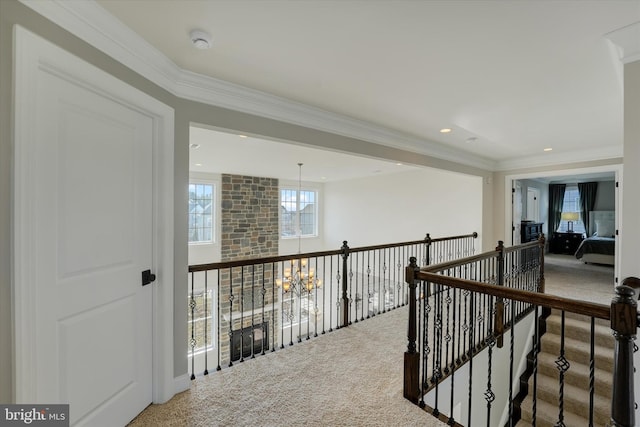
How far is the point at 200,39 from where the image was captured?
67.1 inches

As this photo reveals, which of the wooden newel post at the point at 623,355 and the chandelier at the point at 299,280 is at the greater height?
the wooden newel post at the point at 623,355

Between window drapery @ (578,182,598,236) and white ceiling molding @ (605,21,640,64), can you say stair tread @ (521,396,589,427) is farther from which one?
window drapery @ (578,182,598,236)

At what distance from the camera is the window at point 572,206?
8.86 metres

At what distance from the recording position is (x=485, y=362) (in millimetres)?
3525

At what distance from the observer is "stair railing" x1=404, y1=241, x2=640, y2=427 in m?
1.21

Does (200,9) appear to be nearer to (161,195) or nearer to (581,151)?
(161,195)

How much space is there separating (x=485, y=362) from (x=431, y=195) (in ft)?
12.4

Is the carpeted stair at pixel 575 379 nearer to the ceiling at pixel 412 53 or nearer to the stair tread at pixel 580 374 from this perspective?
the stair tread at pixel 580 374

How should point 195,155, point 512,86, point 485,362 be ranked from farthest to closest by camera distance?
point 195,155, point 485,362, point 512,86

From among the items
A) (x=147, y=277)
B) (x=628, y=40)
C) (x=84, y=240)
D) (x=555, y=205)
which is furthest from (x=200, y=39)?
(x=555, y=205)

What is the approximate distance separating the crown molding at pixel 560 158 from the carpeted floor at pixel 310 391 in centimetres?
447

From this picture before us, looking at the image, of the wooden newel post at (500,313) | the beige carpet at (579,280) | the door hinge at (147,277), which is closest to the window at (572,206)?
the beige carpet at (579,280)

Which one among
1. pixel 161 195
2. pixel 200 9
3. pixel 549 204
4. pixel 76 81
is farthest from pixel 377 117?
pixel 549 204

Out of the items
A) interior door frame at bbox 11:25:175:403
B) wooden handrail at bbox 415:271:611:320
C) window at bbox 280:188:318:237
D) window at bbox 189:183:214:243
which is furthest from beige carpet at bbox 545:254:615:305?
window at bbox 189:183:214:243
